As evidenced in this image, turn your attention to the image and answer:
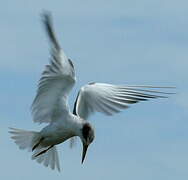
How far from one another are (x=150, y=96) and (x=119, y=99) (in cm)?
84

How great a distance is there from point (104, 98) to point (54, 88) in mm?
919

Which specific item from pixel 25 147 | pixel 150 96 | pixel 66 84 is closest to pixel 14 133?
pixel 25 147

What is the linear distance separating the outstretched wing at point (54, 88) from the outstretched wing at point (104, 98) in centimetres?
38

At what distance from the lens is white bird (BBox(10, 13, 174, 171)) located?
1584cm

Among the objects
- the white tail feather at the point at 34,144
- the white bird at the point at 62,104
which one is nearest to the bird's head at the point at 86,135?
the white bird at the point at 62,104

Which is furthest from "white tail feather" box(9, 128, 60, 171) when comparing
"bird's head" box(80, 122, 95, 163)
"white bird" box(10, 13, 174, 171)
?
"bird's head" box(80, 122, 95, 163)

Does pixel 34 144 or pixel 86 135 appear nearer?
pixel 86 135

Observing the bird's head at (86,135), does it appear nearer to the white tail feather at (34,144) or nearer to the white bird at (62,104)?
the white bird at (62,104)

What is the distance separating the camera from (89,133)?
15.8 m

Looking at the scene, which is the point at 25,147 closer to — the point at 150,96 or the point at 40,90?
the point at 40,90

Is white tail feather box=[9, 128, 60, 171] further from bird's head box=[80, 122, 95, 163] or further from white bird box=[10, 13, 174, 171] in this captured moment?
bird's head box=[80, 122, 95, 163]

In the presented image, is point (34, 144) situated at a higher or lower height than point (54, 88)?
lower

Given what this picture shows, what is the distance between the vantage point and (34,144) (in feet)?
54.7

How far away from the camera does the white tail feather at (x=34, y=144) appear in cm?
1677
